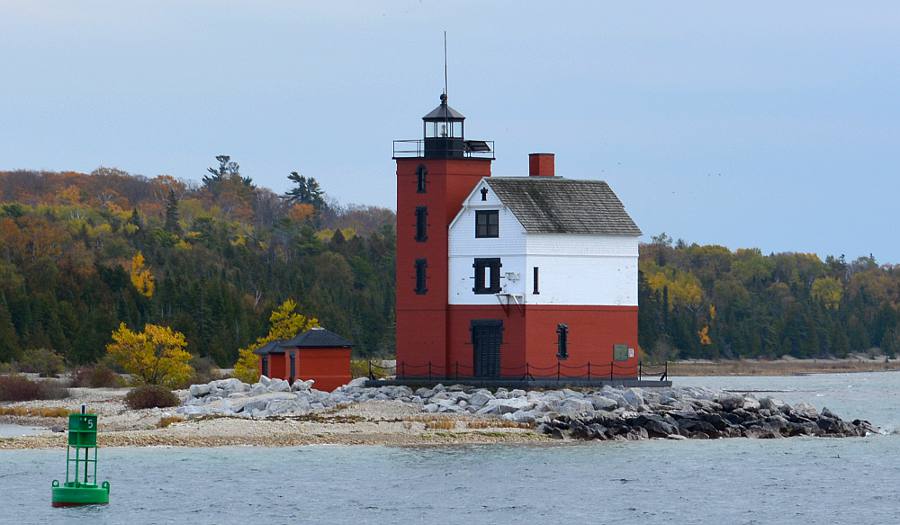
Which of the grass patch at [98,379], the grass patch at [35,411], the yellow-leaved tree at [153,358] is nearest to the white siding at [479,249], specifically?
the grass patch at [35,411]

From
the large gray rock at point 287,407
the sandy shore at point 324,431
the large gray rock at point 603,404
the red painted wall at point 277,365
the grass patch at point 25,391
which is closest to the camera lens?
the sandy shore at point 324,431

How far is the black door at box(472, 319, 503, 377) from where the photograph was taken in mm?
53062

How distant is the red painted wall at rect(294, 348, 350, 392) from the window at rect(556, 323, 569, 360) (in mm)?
7603

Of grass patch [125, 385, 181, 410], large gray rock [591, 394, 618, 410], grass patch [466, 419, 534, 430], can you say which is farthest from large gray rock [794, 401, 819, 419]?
grass patch [125, 385, 181, 410]

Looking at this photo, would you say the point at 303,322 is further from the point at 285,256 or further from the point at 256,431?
the point at 285,256

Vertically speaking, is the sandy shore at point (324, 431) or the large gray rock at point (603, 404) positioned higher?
the large gray rock at point (603, 404)

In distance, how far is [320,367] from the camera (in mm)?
56750

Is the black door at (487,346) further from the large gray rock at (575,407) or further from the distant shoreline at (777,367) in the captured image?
the distant shoreline at (777,367)

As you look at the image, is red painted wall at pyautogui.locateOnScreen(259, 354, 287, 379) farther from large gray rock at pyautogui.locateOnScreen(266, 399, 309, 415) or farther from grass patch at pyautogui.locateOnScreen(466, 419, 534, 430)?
grass patch at pyautogui.locateOnScreen(466, 419, 534, 430)

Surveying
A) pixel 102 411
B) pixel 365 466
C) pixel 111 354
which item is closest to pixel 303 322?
pixel 111 354

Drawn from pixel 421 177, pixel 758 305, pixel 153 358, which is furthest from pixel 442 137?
pixel 758 305

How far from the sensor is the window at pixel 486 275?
5306 centimetres

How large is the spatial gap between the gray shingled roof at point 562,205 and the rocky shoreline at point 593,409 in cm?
466

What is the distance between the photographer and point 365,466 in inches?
1681
